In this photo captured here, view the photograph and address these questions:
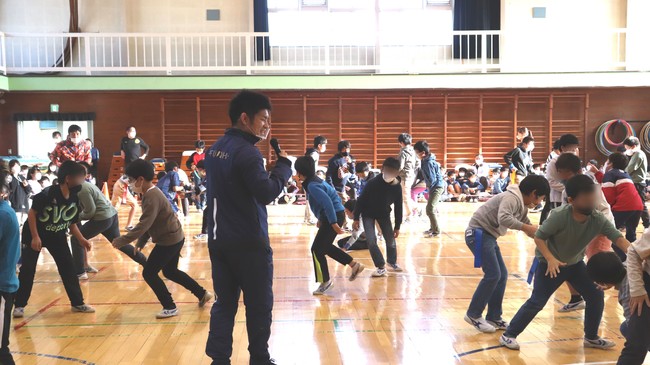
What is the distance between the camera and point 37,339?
478cm

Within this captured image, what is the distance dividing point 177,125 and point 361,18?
233 inches

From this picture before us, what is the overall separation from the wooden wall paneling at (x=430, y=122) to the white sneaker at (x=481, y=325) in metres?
13.1

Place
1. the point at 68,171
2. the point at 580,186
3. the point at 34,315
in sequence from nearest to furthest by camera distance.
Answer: the point at 580,186, the point at 68,171, the point at 34,315

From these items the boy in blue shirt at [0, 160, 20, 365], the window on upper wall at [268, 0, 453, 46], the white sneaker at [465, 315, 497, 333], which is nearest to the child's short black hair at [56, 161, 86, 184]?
the boy in blue shirt at [0, 160, 20, 365]

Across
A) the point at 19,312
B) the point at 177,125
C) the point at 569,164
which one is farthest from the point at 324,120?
the point at 569,164

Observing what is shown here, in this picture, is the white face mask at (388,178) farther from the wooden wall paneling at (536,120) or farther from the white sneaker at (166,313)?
the wooden wall paneling at (536,120)

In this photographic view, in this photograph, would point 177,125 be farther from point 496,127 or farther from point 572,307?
point 572,307

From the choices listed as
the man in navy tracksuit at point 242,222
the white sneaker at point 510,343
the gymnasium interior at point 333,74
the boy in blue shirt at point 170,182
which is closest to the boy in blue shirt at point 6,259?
the man in navy tracksuit at point 242,222

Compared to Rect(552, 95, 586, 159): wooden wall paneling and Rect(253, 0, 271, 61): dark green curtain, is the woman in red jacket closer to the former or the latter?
Rect(552, 95, 586, 159): wooden wall paneling

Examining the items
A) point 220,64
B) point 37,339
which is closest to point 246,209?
point 37,339

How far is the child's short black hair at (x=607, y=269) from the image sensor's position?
325 cm

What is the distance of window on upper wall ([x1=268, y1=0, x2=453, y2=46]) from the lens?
57.3ft

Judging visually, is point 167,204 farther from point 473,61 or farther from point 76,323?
point 473,61

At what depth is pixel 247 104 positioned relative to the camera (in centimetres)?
338
